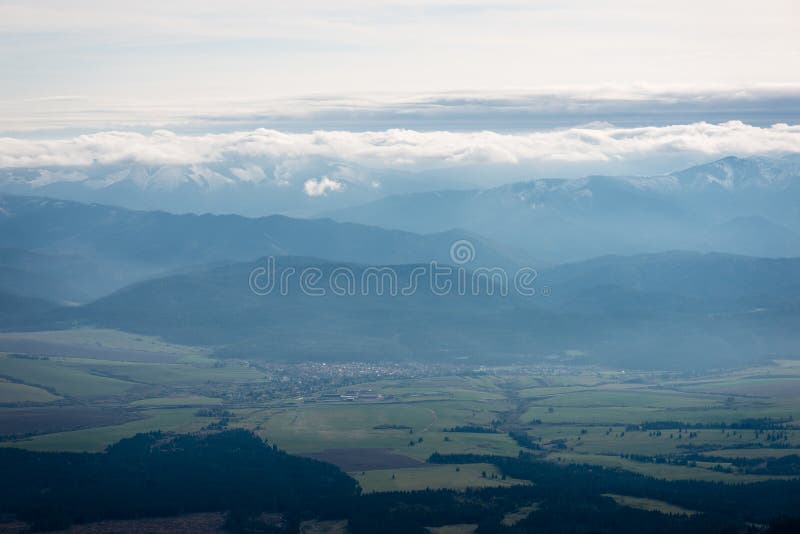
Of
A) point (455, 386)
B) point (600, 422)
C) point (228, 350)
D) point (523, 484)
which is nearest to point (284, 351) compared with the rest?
point (228, 350)

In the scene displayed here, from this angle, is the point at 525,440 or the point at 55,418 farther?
the point at 55,418

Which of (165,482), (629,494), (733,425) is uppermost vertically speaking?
(733,425)

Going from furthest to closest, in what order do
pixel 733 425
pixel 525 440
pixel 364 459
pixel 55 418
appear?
pixel 55 418, pixel 733 425, pixel 525 440, pixel 364 459

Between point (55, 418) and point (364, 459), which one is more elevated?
point (55, 418)

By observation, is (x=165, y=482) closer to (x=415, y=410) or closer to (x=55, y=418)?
(x=55, y=418)

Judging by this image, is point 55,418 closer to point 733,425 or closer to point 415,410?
point 415,410

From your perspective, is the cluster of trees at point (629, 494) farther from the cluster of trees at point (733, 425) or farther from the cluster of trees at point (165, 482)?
the cluster of trees at point (733, 425)

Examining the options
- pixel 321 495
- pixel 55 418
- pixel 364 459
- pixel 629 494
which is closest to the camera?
pixel 629 494

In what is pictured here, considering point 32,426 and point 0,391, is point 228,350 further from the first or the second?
point 32,426

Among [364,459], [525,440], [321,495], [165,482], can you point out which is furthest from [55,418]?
[525,440]

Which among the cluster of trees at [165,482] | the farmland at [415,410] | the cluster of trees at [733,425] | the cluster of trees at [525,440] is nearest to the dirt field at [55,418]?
the farmland at [415,410]
